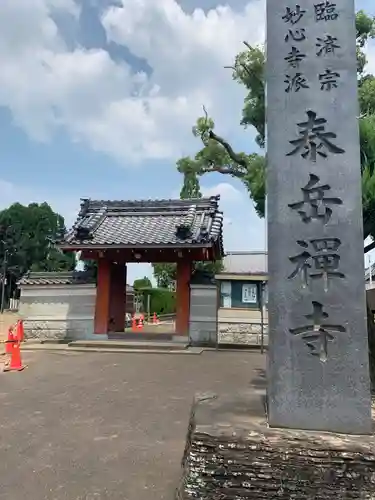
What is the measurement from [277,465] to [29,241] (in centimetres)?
4847

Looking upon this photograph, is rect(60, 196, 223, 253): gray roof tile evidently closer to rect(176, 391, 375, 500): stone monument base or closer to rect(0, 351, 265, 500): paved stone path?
rect(0, 351, 265, 500): paved stone path

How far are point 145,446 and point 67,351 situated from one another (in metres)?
8.38

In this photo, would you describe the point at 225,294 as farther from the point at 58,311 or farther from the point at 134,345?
the point at 58,311

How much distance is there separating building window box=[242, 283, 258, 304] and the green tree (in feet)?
111

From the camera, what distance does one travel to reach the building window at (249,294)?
44.7 feet

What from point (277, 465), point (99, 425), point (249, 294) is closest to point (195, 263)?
point (249, 294)

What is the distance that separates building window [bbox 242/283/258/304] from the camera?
13616 mm

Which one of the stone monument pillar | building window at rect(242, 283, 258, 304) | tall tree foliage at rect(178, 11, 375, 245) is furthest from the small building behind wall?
the stone monument pillar

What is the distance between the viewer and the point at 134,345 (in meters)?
12.7

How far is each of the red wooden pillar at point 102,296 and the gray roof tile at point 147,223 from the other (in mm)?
969

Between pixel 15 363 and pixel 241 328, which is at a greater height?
pixel 241 328

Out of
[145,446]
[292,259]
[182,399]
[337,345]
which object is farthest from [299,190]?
[182,399]

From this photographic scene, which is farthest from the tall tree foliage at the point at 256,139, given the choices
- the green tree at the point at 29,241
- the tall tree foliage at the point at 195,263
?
the green tree at the point at 29,241

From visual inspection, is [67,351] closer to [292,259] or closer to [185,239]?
[185,239]
